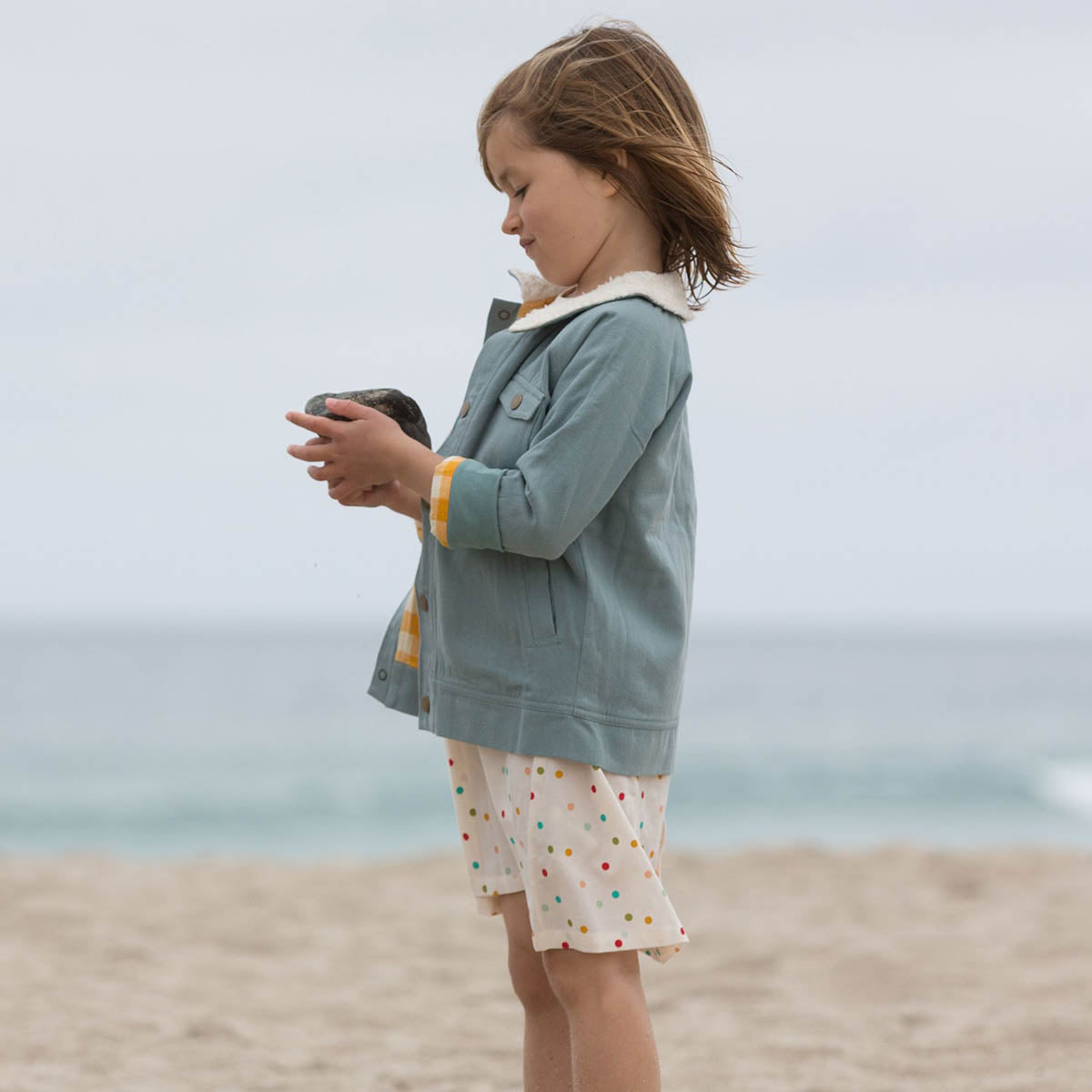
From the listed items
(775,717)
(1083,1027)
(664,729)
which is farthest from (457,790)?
(775,717)

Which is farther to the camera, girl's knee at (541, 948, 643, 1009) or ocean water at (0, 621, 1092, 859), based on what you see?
ocean water at (0, 621, 1092, 859)

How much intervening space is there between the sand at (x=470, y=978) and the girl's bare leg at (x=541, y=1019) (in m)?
0.97

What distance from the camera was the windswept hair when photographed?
1.76 meters

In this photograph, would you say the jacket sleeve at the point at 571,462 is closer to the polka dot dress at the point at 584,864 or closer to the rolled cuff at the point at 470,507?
the rolled cuff at the point at 470,507

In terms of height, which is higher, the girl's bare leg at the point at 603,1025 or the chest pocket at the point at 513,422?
the chest pocket at the point at 513,422

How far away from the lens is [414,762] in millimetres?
16734

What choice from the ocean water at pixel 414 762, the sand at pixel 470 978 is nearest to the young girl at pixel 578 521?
the sand at pixel 470 978

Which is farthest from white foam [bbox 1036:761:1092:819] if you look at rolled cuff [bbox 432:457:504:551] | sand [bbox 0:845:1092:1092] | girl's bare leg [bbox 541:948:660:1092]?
rolled cuff [bbox 432:457:504:551]

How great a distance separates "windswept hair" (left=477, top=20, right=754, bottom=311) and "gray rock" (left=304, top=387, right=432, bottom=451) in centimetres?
34

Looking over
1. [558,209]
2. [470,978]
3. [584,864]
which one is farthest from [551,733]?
[470,978]

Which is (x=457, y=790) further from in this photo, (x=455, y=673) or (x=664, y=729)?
(x=664, y=729)

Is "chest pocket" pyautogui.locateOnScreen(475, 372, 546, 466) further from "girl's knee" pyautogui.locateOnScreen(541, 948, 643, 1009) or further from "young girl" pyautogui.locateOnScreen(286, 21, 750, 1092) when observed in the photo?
"girl's knee" pyautogui.locateOnScreen(541, 948, 643, 1009)

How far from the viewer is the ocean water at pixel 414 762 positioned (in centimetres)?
1255

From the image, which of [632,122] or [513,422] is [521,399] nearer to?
[513,422]
